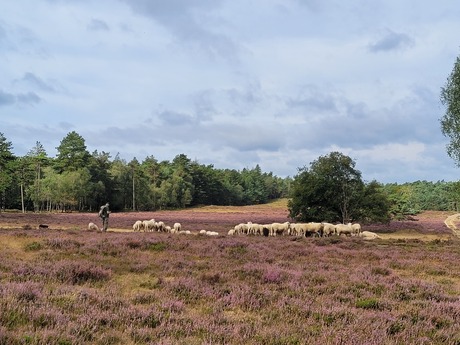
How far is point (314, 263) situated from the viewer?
16516 mm

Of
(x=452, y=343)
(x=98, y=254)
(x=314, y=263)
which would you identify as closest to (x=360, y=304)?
(x=452, y=343)

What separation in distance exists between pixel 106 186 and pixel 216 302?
9645 centimetres

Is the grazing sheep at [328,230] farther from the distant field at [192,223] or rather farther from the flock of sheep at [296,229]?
the distant field at [192,223]

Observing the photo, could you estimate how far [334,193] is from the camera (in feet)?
146

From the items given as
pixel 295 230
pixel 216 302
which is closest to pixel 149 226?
pixel 295 230

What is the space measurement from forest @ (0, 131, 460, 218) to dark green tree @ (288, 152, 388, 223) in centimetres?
414

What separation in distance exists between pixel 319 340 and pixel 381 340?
1004 millimetres

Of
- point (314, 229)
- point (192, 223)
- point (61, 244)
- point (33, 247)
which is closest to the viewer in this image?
point (33, 247)

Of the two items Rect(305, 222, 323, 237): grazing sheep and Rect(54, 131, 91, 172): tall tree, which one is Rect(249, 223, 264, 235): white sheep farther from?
Rect(54, 131, 91, 172): tall tree

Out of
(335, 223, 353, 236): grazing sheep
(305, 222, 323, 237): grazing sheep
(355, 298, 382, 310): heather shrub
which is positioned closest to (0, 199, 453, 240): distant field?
(335, 223, 353, 236): grazing sheep

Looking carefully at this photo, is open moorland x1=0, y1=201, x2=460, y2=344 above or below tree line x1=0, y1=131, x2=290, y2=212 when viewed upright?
below

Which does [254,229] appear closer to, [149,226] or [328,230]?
[328,230]

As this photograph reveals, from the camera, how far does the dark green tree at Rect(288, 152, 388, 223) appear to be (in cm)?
4403

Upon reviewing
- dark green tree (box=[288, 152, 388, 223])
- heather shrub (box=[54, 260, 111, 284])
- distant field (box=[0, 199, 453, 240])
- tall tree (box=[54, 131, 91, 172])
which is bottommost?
distant field (box=[0, 199, 453, 240])
